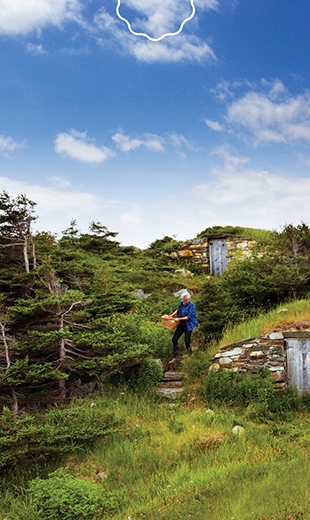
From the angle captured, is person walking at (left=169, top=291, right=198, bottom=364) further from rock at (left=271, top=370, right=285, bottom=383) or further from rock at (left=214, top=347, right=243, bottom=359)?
rock at (left=271, top=370, right=285, bottom=383)

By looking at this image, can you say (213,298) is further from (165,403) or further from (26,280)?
(26,280)

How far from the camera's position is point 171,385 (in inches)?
435

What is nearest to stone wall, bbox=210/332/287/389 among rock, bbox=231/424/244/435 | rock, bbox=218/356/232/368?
rock, bbox=218/356/232/368

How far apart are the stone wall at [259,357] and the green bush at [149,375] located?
1377mm

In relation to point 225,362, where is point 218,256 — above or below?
above

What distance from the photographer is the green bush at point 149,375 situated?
417 inches

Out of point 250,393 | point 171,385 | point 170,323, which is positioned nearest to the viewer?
point 250,393

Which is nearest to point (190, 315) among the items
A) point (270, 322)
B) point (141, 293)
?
point (270, 322)

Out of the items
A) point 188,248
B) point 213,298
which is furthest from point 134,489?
point 188,248

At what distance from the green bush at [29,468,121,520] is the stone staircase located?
13.9 ft

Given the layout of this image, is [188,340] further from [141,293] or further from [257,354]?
[141,293]

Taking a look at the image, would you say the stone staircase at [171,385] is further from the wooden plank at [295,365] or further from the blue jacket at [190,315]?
the wooden plank at [295,365]

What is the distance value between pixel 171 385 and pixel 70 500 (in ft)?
17.6

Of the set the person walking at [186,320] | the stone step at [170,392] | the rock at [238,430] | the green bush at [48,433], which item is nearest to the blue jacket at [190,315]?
the person walking at [186,320]
